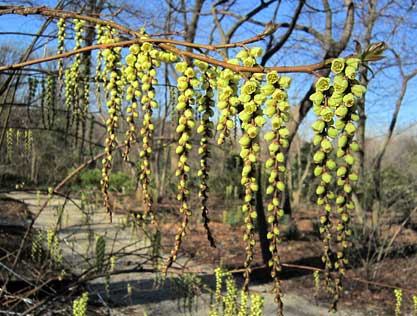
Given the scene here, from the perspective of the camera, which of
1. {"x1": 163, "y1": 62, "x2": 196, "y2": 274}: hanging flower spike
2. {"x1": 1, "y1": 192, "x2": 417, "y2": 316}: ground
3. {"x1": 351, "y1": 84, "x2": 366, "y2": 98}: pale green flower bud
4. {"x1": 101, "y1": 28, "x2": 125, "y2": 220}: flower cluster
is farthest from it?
{"x1": 1, "y1": 192, "x2": 417, "y2": 316}: ground

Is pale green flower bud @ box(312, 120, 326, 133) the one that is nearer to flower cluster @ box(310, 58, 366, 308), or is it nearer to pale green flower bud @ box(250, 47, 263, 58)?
flower cluster @ box(310, 58, 366, 308)

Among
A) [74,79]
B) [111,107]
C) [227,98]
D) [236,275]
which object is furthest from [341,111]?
[236,275]

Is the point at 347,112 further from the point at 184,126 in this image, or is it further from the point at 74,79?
the point at 74,79

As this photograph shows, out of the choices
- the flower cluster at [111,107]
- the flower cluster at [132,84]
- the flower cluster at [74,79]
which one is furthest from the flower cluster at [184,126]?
the flower cluster at [74,79]

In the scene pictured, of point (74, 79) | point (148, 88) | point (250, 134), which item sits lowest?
point (250, 134)

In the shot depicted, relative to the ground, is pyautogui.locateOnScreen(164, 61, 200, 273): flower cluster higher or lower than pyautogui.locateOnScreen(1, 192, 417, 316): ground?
higher

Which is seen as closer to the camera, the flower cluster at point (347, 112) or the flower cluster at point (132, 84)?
the flower cluster at point (347, 112)

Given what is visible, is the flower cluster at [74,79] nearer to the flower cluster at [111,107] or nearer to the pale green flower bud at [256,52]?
the flower cluster at [111,107]

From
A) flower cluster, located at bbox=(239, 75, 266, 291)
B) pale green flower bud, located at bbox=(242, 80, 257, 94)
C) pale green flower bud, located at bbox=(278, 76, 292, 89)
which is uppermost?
pale green flower bud, located at bbox=(278, 76, 292, 89)

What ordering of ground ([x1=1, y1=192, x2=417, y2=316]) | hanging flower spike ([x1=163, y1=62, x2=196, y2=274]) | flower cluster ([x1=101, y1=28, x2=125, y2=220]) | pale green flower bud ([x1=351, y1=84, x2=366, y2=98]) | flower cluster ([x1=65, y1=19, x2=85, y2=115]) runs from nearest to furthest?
pale green flower bud ([x1=351, y1=84, x2=366, y2=98]), hanging flower spike ([x1=163, y1=62, x2=196, y2=274]), flower cluster ([x1=101, y1=28, x2=125, y2=220]), flower cluster ([x1=65, y1=19, x2=85, y2=115]), ground ([x1=1, y1=192, x2=417, y2=316])

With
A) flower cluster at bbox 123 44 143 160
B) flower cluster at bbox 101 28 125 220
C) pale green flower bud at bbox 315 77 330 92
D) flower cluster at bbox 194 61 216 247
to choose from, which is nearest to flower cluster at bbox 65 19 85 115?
flower cluster at bbox 101 28 125 220

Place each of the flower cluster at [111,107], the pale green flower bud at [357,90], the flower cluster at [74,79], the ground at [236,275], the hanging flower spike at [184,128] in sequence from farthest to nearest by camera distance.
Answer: the ground at [236,275]
the flower cluster at [74,79]
the flower cluster at [111,107]
the hanging flower spike at [184,128]
the pale green flower bud at [357,90]

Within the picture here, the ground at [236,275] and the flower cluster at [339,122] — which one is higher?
the flower cluster at [339,122]

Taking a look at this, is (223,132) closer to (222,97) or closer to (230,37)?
(222,97)
